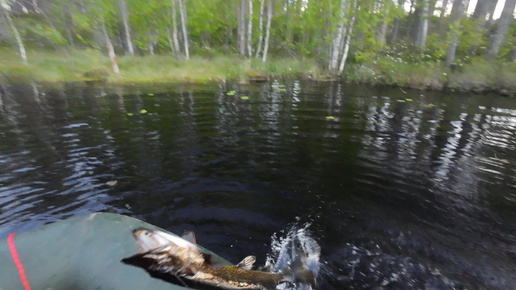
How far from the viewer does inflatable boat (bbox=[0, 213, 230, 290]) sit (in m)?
1.97

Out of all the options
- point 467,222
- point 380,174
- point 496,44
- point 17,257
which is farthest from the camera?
point 496,44

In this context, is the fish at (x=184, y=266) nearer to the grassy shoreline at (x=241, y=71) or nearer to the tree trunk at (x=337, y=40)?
the grassy shoreline at (x=241, y=71)

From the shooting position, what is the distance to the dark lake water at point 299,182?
343 centimetres

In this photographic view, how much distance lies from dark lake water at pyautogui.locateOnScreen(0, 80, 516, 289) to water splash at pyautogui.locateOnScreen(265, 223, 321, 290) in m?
0.11

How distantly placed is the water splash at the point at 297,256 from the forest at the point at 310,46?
1583 cm

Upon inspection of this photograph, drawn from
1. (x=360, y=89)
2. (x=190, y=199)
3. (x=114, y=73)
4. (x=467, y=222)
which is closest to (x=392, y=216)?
(x=467, y=222)

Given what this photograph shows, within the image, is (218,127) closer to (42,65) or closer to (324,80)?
(324,80)

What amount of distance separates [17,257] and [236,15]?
26.3 m

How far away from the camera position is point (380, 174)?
212 inches

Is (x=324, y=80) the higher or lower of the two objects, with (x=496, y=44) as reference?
lower

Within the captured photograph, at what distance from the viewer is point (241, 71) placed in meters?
19.3

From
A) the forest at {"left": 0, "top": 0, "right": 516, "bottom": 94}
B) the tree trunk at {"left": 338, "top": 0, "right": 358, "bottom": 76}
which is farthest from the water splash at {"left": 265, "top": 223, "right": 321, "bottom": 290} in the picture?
the tree trunk at {"left": 338, "top": 0, "right": 358, "bottom": 76}

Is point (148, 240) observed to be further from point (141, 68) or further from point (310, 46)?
point (310, 46)

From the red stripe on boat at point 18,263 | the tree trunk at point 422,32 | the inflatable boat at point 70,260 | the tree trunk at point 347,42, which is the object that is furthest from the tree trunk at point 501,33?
the red stripe on boat at point 18,263
